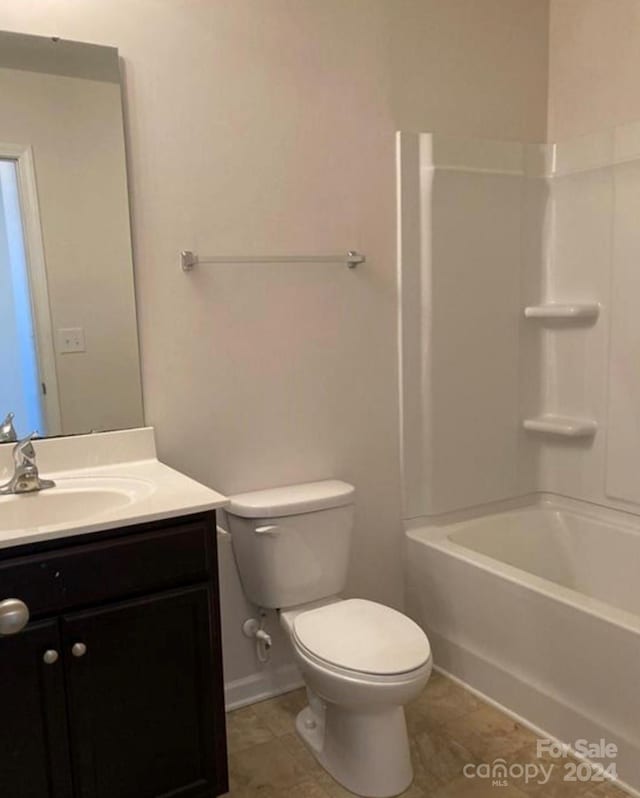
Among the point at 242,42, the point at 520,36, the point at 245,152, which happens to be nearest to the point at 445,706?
the point at 245,152

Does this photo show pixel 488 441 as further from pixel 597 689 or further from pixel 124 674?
pixel 124 674

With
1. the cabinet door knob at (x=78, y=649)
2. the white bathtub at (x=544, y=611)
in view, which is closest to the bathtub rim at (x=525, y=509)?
the white bathtub at (x=544, y=611)

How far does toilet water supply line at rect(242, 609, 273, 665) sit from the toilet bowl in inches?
10.5

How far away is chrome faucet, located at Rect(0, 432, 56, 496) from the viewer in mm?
1776

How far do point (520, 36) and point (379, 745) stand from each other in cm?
250

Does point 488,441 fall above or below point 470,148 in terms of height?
below

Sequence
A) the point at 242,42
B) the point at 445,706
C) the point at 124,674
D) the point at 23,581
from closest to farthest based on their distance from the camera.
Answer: the point at 23,581 < the point at 124,674 < the point at 242,42 < the point at 445,706

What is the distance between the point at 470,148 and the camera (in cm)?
256

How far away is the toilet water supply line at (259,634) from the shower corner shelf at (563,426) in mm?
1281

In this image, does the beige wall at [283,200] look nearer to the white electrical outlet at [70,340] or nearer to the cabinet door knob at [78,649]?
the white electrical outlet at [70,340]

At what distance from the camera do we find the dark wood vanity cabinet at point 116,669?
1.47 meters

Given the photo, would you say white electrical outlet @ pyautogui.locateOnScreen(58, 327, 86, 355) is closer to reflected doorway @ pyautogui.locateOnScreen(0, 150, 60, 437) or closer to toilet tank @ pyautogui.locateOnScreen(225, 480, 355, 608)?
reflected doorway @ pyautogui.locateOnScreen(0, 150, 60, 437)

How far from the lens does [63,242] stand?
6.29ft

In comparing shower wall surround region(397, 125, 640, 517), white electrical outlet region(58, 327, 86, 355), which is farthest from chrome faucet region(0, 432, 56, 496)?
shower wall surround region(397, 125, 640, 517)
